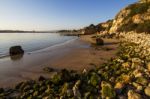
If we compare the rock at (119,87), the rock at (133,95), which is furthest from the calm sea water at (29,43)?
the rock at (133,95)

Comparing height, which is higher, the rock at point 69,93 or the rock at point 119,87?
the rock at point 119,87

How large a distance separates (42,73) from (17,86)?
10.1 ft

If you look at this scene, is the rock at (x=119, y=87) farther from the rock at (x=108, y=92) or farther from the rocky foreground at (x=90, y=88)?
the rock at (x=108, y=92)

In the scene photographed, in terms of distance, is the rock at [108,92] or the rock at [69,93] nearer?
the rock at [108,92]

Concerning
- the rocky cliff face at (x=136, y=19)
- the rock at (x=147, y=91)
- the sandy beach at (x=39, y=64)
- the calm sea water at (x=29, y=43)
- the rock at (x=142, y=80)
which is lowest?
the calm sea water at (x=29, y=43)

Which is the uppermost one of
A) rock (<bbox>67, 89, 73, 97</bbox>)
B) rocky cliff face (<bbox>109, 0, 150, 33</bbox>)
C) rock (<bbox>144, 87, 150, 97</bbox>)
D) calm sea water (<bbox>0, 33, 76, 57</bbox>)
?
rocky cliff face (<bbox>109, 0, 150, 33</bbox>)

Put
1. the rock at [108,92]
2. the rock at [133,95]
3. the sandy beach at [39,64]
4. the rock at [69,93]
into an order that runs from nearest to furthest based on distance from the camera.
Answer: the rock at [133,95]
the rock at [108,92]
the rock at [69,93]
the sandy beach at [39,64]

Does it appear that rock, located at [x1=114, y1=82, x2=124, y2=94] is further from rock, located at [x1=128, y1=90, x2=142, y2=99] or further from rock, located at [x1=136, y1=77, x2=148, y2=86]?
rock, located at [x1=136, y1=77, x2=148, y2=86]

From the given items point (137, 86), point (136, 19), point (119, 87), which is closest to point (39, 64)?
point (119, 87)

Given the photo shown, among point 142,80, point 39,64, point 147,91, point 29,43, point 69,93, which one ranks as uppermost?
point 142,80

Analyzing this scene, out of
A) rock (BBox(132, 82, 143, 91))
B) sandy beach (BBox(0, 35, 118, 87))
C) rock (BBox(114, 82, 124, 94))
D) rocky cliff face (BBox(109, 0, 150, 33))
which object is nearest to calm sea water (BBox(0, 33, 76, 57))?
sandy beach (BBox(0, 35, 118, 87))

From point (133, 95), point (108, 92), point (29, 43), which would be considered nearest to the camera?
point (133, 95)

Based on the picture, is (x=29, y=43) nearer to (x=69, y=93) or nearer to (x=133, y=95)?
(x=69, y=93)

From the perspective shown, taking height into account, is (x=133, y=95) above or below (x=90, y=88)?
above
